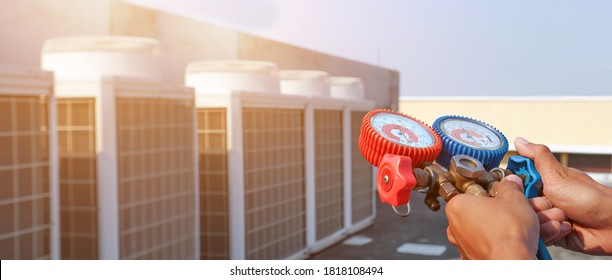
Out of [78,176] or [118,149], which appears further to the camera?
[118,149]

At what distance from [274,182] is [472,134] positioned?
36.6 ft

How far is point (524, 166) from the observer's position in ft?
5.88

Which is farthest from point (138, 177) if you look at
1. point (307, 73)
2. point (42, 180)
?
point (307, 73)

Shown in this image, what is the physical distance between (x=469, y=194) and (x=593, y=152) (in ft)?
87.6

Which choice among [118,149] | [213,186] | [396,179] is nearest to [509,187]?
[396,179]

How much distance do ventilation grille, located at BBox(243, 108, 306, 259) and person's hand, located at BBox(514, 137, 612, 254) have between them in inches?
388

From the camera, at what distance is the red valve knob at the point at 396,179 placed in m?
1.50

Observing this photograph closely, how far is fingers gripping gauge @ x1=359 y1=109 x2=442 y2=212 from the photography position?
4.99 ft

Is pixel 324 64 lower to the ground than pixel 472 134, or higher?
higher

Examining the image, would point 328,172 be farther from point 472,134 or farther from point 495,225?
point 495,225

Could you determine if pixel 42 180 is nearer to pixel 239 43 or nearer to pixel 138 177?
pixel 138 177

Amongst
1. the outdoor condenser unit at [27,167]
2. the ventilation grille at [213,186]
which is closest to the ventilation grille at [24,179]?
the outdoor condenser unit at [27,167]

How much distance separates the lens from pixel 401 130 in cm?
167

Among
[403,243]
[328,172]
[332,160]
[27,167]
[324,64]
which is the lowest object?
[403,243]
